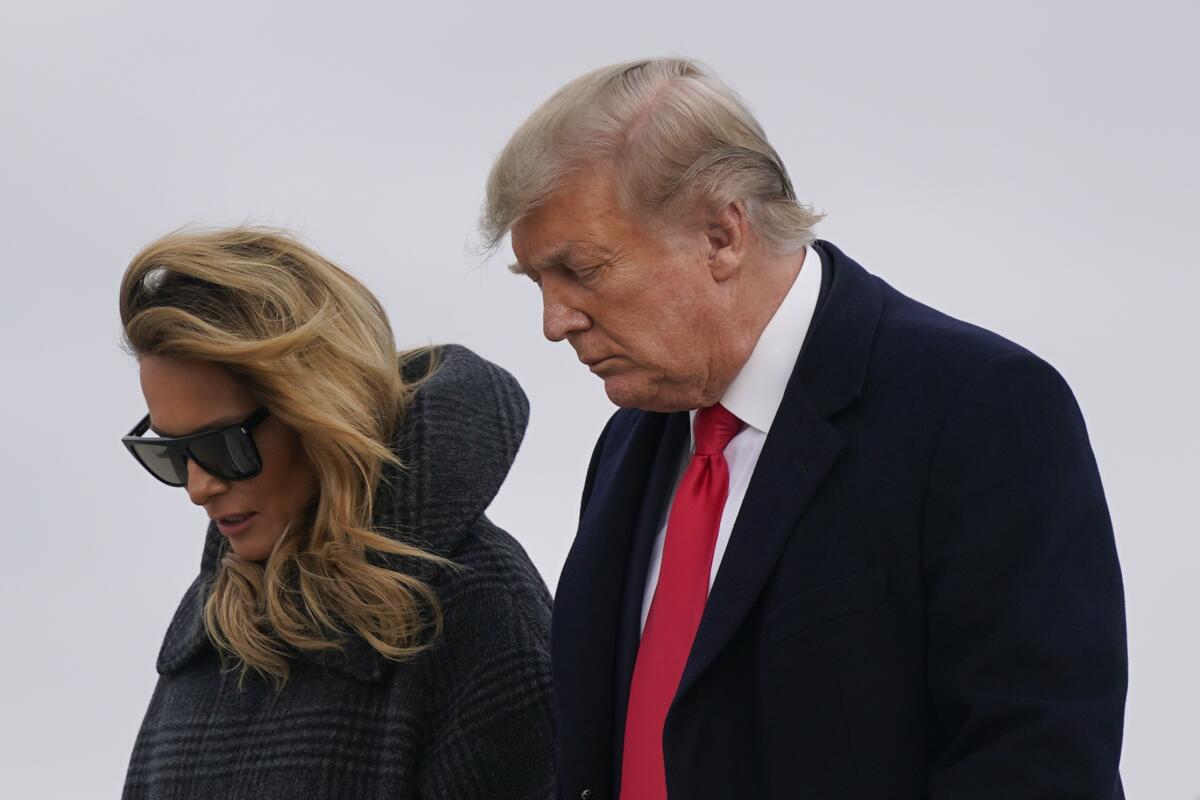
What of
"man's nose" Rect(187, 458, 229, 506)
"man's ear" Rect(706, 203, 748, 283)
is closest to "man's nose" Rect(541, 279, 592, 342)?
"man's ear" Rect(706, 203, 748, 283)

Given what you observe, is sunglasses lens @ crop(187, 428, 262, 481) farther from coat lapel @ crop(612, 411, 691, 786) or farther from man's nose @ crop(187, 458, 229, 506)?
coat lapel @ crop(612, 411, 691, 786)

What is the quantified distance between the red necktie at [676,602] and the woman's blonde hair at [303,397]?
1.33ft

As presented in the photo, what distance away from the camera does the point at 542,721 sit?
2.30m

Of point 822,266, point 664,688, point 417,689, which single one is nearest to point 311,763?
point 417,689

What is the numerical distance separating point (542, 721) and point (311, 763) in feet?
1.01

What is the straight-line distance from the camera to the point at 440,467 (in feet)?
7.83

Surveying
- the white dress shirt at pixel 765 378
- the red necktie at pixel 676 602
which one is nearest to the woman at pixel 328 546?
the red necktie at pixel 676 602

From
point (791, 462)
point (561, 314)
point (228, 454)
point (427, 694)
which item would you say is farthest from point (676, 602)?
point (228, 454)

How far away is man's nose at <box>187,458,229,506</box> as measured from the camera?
7.63ft

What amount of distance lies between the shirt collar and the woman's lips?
0.77 meters

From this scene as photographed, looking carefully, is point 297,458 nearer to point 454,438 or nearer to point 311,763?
point 454,438

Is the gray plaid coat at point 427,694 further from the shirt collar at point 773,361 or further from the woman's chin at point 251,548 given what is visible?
the shirt collar at point 773,361

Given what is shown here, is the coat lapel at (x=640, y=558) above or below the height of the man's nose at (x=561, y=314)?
below

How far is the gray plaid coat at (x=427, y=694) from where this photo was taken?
2266mm
